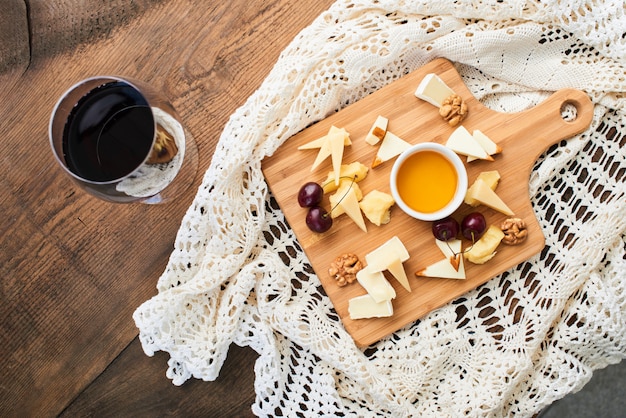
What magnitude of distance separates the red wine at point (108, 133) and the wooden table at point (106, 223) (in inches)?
10.0

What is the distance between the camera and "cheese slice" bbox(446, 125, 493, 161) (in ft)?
3.45

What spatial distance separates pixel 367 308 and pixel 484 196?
31cm

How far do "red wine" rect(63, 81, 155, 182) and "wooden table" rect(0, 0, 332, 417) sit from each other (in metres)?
0.25

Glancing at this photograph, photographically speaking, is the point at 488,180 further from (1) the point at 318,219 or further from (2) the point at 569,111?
(1) the point at 318,219

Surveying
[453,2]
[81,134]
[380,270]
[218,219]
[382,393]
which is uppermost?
[81,134]

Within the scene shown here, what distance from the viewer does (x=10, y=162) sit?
1.12 m

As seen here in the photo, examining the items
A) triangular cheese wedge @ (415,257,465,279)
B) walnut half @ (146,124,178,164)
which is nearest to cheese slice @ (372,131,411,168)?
triangular cheese wedge @ (415,257,465,279)

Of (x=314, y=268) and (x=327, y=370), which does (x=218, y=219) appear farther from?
(x=327, y=370)

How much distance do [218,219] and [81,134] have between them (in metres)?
0.31

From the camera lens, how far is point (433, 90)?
41.9 inches

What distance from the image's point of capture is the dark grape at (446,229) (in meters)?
1.04

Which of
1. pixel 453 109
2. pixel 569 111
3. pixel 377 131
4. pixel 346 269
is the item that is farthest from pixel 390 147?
pixel 569 111

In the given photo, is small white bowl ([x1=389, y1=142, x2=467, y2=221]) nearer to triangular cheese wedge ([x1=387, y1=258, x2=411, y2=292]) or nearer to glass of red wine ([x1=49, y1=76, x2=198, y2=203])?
triangular cheese wedge ([x1=387, y1=258, x2=411, y2=292])

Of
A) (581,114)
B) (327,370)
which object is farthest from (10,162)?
(581,114)
